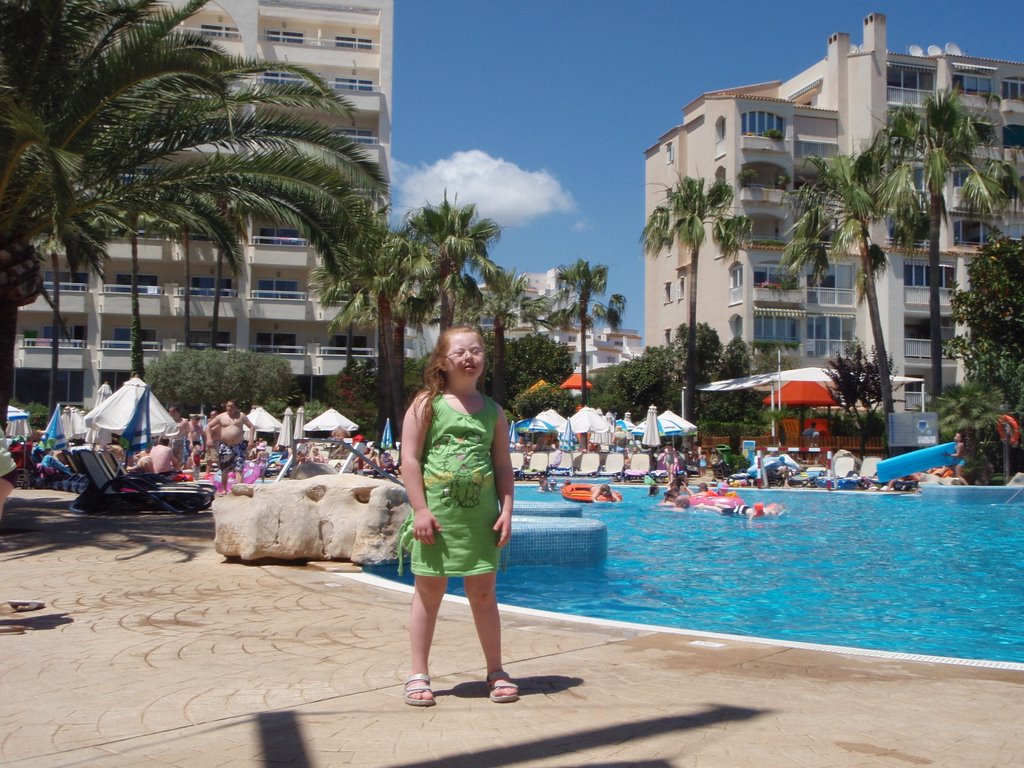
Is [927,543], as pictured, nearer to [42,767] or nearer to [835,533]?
[835,533]

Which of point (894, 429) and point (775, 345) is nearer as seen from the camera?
point (894, 429)

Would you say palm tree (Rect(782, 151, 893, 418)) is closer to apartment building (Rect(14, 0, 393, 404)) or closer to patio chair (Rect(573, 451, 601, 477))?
patio chair (Rect(573, 451, 601, 477))

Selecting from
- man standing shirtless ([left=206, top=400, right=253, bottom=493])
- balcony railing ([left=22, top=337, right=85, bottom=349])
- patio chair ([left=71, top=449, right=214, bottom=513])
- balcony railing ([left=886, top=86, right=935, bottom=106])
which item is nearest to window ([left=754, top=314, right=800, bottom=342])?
balcony railing ([left=886, top=86, right=935, bottom=106])

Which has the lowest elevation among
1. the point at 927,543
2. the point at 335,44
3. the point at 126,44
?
the point at 927,543

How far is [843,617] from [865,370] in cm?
2675

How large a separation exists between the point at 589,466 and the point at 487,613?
24.3 m

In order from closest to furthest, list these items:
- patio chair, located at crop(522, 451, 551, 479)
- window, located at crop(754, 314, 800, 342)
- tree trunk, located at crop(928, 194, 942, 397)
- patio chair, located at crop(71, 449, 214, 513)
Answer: patio chair, located at crop(71, 449, 214, 513)
tree trunk, located at crop(928, 194, 942, 397)
patio chair, located at crop(522, 451, 551, 479)
window, located at crop(754, 314, 800, 342)

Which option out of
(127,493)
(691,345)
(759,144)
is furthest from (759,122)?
(127,493)

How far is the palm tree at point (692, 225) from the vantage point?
109 ft

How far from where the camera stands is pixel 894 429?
24469 millimetres

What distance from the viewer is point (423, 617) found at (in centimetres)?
389

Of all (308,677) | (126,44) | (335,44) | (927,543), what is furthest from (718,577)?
(335,44)

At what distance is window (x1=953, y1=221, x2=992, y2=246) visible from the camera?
4512 cm

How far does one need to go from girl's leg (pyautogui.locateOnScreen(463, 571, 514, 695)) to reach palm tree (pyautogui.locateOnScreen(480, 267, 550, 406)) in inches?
1218
